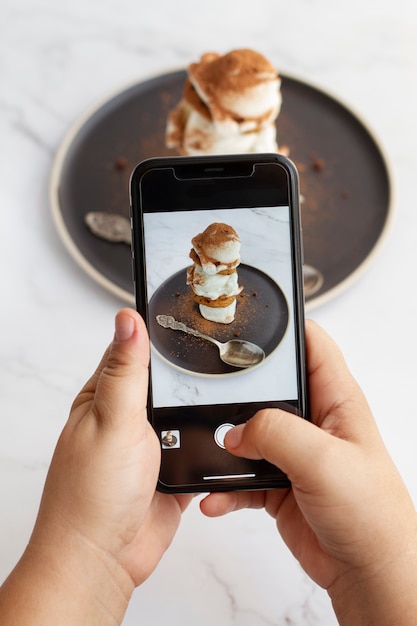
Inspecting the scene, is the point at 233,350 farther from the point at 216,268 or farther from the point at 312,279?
the point at 312,279

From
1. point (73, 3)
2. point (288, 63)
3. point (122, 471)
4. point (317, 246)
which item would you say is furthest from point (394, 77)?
point (122, 471)

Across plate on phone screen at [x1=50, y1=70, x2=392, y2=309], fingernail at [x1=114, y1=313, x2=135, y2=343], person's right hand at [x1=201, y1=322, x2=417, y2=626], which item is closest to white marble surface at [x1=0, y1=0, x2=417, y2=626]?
plate on phone screen at [x1=50, y1=70, x2=392, y2=309]

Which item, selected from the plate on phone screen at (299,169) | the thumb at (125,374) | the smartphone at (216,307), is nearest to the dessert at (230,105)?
the plate on phone screen at (299,169)

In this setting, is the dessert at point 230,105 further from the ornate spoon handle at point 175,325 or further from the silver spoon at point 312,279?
the ornate spoon handle at point 175,325

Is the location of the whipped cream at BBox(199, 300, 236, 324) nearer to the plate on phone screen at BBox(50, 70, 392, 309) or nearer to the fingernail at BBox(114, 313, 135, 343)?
the fingernail at BBox(114, 313, 135, 343)

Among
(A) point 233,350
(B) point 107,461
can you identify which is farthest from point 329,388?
(B) point 107,461

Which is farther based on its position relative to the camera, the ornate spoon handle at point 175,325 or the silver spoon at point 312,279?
the silver spoon at point 312,279
